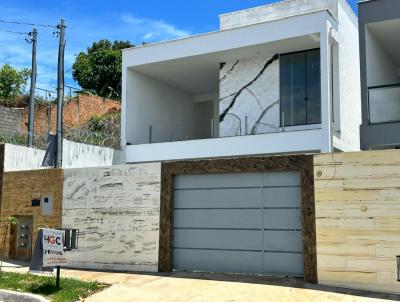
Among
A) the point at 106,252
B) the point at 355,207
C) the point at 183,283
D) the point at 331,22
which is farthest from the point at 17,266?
the point at 331,22

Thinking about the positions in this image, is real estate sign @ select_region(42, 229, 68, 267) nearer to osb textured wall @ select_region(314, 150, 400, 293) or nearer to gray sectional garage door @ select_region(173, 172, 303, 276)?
gray sectional garage door @ select_region(173, 172, 303, 276)

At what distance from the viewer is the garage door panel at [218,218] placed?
41.4 feet

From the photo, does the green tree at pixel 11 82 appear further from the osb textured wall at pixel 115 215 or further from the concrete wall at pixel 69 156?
the osb textured wall at pixel 115 215

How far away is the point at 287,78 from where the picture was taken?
20.4 meters

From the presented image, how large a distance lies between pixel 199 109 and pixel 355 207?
1753cm

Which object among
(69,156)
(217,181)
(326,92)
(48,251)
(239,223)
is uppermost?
(326,92)

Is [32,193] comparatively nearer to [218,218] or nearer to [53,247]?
[53,247]

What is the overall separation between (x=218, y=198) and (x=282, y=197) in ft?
5.68

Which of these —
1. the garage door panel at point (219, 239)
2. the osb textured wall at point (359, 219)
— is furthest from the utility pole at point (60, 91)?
the osb textured wall at point (359, 219)

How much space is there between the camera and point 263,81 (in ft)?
68.8

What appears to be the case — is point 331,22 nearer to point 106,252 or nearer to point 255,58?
point 255,58

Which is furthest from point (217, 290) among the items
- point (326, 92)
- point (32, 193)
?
point (326, 92)

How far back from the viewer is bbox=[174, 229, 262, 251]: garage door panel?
12.5 metres

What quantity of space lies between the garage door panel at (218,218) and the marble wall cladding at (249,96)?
26.1ft
